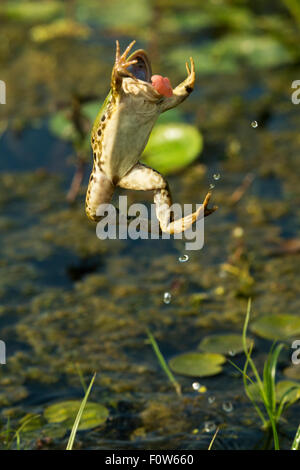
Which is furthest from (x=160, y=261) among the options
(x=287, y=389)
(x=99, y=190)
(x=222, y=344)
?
(x=99, y=190)

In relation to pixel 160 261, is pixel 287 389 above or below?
below

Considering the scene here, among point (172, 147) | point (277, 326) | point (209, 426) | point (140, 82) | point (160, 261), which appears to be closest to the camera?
point (140, 82)

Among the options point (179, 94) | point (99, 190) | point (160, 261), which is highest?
point (179, 94)

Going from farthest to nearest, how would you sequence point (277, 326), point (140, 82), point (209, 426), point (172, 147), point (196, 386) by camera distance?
point (172, 147), point (277, 326), point (196, 386), point (209, 426), point (140, 82)

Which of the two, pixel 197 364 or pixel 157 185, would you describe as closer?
pixel 157 185

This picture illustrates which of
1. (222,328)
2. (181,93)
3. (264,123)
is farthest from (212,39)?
(181,93)

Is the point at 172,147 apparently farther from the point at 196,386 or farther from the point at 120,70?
the point at 120,70

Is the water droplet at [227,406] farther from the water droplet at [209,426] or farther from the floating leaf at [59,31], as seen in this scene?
the floating leaf at [59,31]
